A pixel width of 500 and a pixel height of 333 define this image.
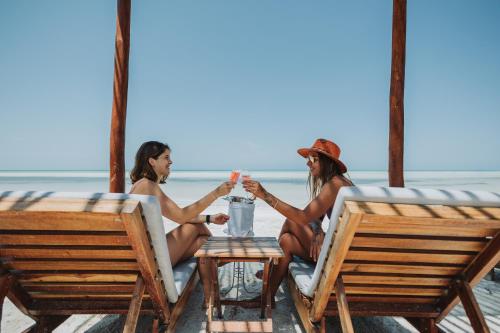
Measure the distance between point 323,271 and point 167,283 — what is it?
1029 mm

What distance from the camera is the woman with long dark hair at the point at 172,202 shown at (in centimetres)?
259

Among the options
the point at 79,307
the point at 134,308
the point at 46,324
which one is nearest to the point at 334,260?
the point at 134,308

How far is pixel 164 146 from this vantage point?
3.13 metres

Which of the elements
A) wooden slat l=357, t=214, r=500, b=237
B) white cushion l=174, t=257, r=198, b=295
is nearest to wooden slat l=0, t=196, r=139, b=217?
white cushion l=174, t=257, r=198, b=295

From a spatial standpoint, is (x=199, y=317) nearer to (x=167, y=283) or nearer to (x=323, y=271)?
(x=167, y=283)

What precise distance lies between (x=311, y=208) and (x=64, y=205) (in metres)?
1.74

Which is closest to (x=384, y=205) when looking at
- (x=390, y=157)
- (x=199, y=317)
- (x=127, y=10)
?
(x=199, y=317)

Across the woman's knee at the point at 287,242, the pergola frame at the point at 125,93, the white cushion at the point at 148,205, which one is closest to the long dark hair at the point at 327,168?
the woman's knee at the point at 287,242

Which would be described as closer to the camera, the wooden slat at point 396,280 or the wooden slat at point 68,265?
the wooden slat at point 68,265

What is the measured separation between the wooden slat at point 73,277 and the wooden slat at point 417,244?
1.46 metres

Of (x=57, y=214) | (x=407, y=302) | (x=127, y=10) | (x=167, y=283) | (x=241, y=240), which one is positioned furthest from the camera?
(x=127, y=10)

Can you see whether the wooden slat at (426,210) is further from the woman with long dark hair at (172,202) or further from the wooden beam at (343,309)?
the woman with long dark hair at (172,202)

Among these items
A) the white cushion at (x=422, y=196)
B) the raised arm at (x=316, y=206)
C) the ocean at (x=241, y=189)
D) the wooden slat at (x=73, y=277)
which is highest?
the white cushion at (x=422, y=196)

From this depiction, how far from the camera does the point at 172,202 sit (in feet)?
8.63
